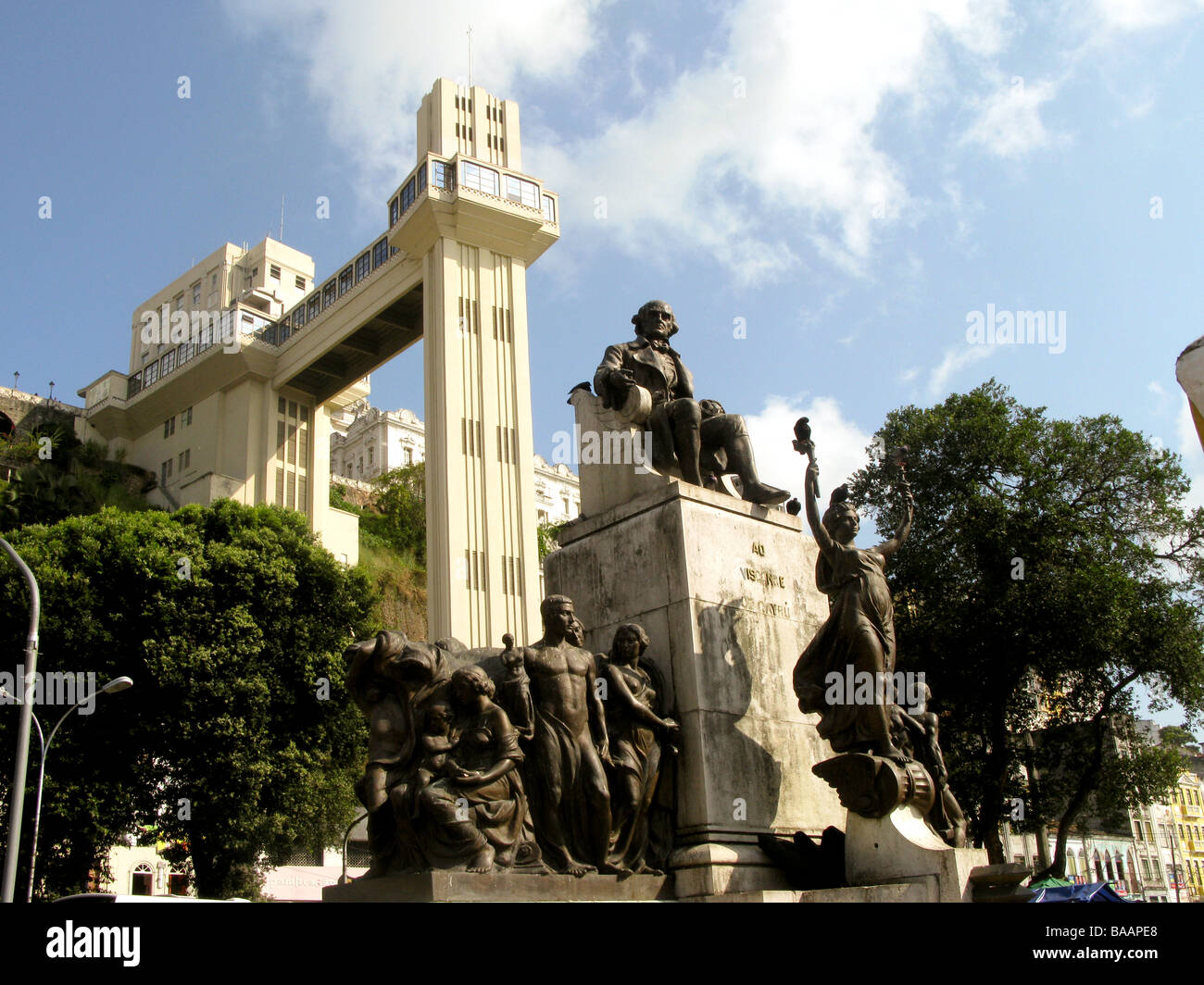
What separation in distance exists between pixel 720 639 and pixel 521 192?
42.5 meters

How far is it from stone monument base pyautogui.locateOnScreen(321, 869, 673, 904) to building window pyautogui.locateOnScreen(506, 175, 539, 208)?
4313 cm

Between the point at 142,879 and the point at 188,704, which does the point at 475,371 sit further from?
the point at 188,704

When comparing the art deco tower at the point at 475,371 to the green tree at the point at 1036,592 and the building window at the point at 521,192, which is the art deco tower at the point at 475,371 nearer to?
the building window at the point at 521,192

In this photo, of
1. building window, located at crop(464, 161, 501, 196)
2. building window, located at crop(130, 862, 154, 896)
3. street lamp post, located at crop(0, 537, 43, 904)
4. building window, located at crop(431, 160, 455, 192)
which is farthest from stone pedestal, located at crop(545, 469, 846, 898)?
building window, located at crop(464, 161, 501, 196)

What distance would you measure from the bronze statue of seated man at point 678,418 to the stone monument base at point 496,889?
3431mm

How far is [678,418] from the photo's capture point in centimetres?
970

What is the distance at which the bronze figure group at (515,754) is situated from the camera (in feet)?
23.2

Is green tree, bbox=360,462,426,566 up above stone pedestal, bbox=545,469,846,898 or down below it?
above

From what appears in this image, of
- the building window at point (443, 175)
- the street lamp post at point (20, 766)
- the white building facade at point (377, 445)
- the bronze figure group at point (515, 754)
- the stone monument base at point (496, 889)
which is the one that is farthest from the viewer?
the white building facade at point (377, 445)

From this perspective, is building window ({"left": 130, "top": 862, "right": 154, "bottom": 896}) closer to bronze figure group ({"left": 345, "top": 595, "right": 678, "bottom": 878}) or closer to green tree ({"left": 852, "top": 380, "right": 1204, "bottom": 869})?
green tree ({"left": 852, "top": 380, "right": 1204, "bottom": 869})

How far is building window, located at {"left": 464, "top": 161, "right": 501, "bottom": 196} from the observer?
46656 millimetres

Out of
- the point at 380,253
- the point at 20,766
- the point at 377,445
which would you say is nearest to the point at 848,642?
the point at 20,766

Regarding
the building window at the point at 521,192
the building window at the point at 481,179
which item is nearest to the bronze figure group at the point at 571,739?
the building window at the point at 481,179

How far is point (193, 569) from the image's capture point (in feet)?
85.9
